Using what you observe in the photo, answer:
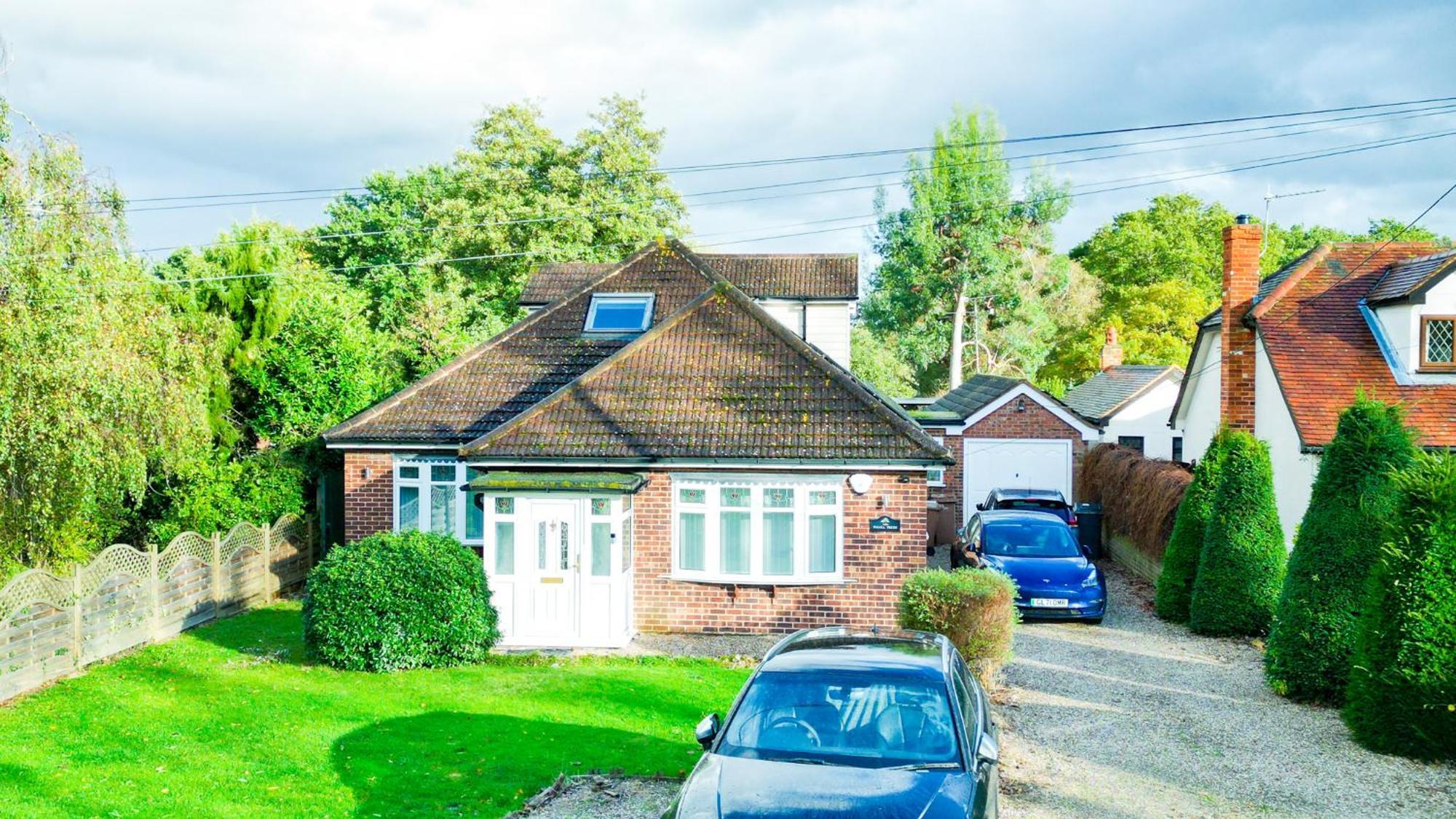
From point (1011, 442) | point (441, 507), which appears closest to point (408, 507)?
point (441, 507)

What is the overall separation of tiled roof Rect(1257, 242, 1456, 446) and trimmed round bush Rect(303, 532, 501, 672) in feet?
47.6

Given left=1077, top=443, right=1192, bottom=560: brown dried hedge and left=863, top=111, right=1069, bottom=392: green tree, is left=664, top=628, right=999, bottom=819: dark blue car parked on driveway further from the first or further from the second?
left=863, top=111, right=1069, bottom=392: green tree

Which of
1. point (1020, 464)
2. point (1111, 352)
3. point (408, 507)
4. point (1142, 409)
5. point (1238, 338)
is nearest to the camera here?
point (408, 507)

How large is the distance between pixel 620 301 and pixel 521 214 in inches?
749

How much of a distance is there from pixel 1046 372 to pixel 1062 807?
51.0 m

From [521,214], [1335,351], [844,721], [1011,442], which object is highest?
[521,214]

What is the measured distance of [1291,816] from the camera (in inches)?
335

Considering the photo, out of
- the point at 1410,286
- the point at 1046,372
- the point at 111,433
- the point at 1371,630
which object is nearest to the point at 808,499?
the point at 1371,630

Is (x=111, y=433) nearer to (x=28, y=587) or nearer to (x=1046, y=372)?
(x=28, y=587)

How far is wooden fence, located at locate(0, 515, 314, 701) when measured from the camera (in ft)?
40.8

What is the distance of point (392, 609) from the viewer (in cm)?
1309

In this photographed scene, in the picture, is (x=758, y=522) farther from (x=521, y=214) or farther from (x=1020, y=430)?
(x=521, y=214)

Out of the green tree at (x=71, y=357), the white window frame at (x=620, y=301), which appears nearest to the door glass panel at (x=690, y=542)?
the white window frame at (x=620, y=301)

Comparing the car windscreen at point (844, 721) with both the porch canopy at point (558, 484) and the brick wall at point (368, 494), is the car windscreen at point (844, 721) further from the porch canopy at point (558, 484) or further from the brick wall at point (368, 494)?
the brick wall at point (368, 494)
